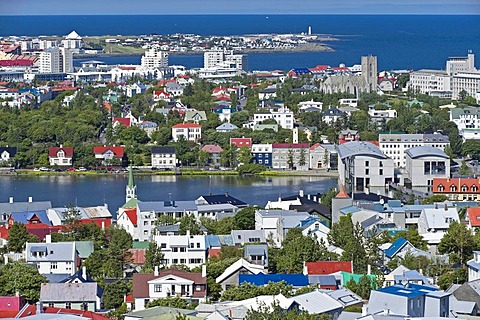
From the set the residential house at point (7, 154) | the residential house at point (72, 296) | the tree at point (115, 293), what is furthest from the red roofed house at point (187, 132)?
the residential house at point (72, 296)

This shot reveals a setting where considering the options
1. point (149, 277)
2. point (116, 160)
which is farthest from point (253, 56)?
point (149, 277)

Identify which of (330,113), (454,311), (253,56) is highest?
(253,56)

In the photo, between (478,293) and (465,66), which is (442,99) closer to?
(465,66)

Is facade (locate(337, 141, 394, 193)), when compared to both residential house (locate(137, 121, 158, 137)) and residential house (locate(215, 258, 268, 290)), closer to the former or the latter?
residential house (locate(137, 121, 158, 137))

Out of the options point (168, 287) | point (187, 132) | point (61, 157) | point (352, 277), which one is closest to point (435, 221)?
point (352, 277)

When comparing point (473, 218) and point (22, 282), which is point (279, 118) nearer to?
point (473, 218)

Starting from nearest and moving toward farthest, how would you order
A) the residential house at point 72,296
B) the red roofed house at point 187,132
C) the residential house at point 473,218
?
the residential house at point 72,296
the residential house at point 473,218
the red roofed house at point 187,132

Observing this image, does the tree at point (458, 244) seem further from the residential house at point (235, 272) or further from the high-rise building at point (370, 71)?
the high-rise building at point (370, 71)
